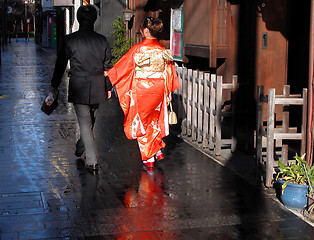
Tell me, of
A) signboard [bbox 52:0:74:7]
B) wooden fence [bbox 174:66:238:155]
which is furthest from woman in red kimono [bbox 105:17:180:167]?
signboard [bbox 52:0:74:7]

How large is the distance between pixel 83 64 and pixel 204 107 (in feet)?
7.19

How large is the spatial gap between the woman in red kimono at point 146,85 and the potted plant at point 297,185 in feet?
7.03

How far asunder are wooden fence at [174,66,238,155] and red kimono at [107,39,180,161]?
761mm

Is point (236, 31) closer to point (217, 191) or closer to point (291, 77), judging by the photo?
point (291, 77)

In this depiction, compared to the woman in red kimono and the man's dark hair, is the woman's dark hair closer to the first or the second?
the woman in red kimono

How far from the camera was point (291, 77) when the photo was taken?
848cm

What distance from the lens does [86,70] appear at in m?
6.95

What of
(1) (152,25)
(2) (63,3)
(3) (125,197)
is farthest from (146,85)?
(2) (63,3)

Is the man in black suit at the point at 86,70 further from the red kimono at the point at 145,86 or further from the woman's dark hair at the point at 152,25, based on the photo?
the woman's dark hair at the point at 152,25

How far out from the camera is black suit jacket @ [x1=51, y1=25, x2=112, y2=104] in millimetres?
6887

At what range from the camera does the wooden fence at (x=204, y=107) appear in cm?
781

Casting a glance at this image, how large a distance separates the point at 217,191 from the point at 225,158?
1.63 m

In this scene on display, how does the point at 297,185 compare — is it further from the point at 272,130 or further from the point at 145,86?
the point at 145,86

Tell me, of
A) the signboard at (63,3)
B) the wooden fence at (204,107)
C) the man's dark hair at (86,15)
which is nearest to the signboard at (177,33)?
the wooden fence at (204,107)
